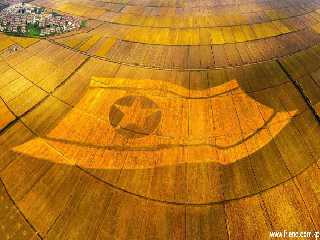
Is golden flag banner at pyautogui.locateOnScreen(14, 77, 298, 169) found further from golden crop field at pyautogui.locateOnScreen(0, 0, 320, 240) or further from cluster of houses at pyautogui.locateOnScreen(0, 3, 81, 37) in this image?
cluster of houses at pyautogui.locateOnScreen(0, 3, 81, 37)

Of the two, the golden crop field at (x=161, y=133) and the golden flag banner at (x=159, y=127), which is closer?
the golden crop field at (x=161, y=133)

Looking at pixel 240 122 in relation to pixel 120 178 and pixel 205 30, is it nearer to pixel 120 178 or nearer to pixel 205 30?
pixel 120 178

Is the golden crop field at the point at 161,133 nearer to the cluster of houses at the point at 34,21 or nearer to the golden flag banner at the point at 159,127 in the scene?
the golden flag banner at the point at 159,127

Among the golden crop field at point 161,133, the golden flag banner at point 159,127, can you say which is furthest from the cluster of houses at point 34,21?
the golden flag banner at point 159,127

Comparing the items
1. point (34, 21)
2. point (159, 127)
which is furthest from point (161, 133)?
point (34, 21)

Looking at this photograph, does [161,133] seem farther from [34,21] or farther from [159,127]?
[34,21]
